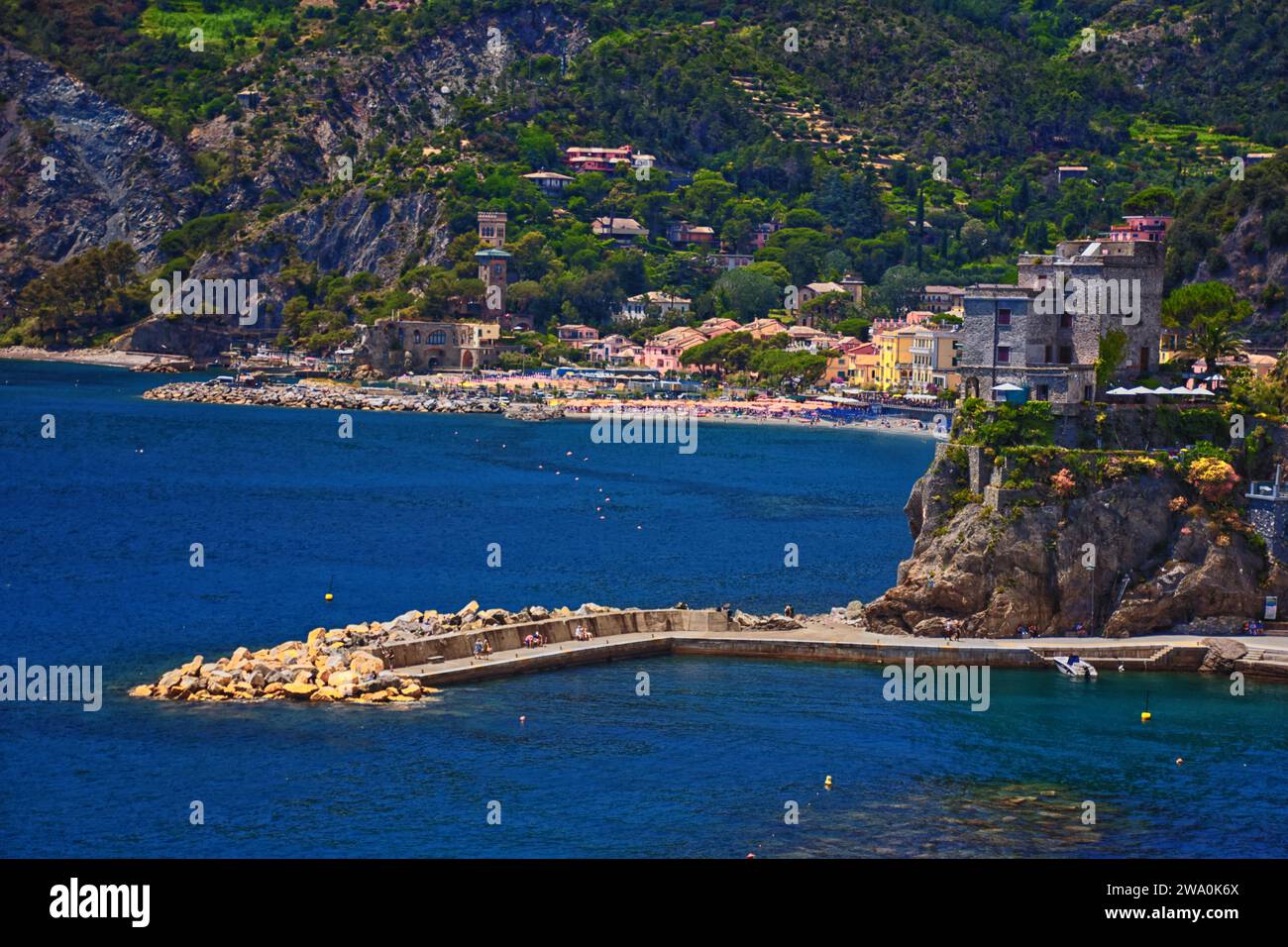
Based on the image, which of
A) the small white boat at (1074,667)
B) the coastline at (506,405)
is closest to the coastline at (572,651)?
the small white boat at (1074,667)

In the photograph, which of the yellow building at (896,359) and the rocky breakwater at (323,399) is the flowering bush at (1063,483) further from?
the rocky breakwater at (323,399)

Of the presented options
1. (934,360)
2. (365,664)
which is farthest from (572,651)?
(934,360)

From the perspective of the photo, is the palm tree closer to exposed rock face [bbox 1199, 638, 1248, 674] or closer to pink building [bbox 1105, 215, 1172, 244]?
exposed rock face [bbox 1199, 638, 1248, 674]

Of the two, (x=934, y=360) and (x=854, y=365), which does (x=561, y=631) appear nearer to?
(x=934, y=360)

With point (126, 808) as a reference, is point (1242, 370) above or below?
above

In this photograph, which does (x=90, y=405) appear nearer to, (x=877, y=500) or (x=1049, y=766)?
(x=877, y=500)

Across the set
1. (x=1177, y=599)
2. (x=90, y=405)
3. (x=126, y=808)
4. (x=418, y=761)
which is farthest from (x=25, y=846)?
(x=90, y=405)
